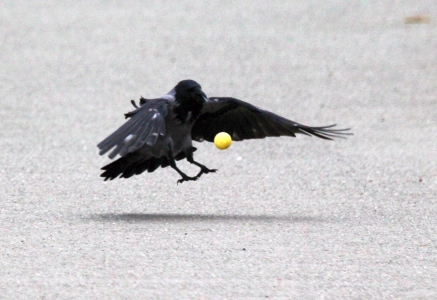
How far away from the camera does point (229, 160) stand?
949 centimetres

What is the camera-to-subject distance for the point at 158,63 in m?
13.8

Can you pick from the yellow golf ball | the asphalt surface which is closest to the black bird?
the yellow golf ball

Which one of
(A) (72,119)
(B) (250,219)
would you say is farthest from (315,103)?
(B) (250,219)

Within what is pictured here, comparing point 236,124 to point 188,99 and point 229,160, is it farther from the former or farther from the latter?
point 229,160

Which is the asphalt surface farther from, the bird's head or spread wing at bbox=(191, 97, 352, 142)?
the bird's head

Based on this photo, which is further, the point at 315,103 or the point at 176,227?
the point at 315,103

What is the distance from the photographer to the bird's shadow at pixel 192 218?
6.91m

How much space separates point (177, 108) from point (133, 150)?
2.65 ft

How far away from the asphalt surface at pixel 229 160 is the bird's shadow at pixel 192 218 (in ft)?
0.08

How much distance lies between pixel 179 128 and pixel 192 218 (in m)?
0.69

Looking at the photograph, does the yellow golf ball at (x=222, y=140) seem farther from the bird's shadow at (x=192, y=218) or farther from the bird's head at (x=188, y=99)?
the bird's shadow at (x=192, y=218)

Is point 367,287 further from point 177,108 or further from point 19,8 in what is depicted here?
point 19,8

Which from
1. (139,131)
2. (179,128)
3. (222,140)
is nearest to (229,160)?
(222,140)

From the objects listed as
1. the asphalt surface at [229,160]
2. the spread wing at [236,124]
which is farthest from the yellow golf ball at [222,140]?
the asphalt surface at [229,160]
